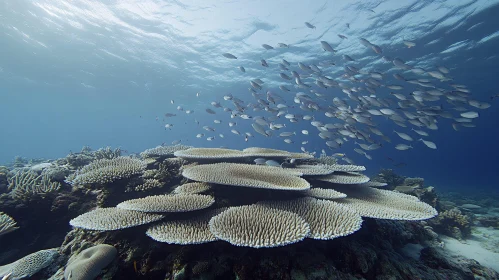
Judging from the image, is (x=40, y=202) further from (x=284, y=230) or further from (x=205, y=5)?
(x=205, y=5)

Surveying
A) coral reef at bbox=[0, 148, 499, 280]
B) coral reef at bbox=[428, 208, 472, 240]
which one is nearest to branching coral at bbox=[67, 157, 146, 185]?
coral reef at bbox=[0, 148, 499, 280]

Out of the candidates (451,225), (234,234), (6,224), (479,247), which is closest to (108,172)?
(6,224)

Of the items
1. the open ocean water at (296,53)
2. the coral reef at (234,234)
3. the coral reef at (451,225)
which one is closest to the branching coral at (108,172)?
the coral reef at (234,234)

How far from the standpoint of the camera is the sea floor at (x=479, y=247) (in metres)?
5.34

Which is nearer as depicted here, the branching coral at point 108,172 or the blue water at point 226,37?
the branching coral at point 108,172

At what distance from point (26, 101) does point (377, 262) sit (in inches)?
3466

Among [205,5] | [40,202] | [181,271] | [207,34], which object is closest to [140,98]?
[207,34]

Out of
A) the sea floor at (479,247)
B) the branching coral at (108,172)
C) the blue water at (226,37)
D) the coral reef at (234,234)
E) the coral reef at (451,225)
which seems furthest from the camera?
the blue water at (226,37)

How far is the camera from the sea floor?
5.34 m

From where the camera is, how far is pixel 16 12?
22453mm

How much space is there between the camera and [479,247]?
20.6ft

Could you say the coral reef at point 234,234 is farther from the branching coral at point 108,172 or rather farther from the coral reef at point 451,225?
the coral reef at point 451,225

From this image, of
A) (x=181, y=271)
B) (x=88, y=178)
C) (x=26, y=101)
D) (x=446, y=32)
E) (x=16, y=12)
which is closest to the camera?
(x=181, y=271)

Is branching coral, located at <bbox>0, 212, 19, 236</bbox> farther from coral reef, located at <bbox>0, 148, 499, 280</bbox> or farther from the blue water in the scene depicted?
the blue water
